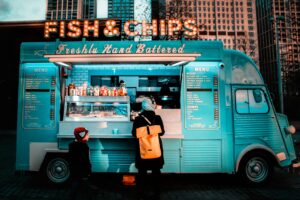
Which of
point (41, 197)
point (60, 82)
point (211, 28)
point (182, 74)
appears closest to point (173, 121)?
point (182, 74)

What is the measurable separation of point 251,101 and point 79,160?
417cm

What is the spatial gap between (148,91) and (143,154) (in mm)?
3656

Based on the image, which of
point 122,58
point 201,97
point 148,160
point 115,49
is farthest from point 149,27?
point 148,160

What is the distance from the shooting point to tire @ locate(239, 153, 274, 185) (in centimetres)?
538

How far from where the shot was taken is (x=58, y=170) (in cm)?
537

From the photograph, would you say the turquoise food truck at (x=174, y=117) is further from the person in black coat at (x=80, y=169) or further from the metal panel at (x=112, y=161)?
the person in black coat at (x=80, y=169)

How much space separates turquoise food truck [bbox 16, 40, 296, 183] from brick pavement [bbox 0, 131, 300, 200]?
380 millimetres

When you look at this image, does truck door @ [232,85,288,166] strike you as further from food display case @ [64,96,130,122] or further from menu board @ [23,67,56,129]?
menu board @ [23,67,56,129]

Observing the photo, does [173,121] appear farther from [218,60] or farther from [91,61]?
[91,61]

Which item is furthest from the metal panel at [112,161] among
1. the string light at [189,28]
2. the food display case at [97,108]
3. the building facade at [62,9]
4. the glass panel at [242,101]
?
the building facade at [62,9]

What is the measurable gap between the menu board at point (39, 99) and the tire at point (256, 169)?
4.61 m

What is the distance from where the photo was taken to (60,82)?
5.57m

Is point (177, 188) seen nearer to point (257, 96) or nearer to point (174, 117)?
point (174, 117)

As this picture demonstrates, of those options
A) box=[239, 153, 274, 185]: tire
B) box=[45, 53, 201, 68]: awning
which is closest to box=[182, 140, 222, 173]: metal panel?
box=[239, 153, 274, 185]: tire
